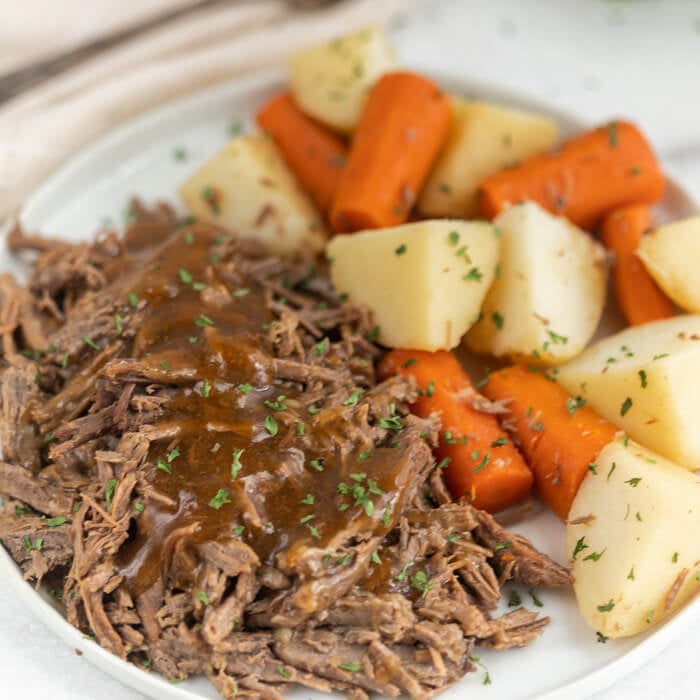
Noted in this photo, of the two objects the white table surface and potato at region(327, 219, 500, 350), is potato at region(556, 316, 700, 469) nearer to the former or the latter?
potato at region(327, 219, 500, 350)

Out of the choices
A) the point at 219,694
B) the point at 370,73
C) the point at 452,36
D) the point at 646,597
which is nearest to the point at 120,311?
the point at 219,694

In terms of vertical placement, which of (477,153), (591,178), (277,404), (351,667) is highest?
(477,153)

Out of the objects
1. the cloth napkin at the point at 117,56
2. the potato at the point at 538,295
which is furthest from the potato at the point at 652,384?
the cloth napkin at the point at 117,56

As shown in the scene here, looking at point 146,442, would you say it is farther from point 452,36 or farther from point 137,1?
point 452,36

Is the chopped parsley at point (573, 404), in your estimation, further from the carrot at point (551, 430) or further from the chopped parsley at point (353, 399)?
the chopped parsley at point (353, 399)

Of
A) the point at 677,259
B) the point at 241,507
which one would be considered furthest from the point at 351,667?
the point at 677,259

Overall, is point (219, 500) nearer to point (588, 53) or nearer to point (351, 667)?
point (351, 667)

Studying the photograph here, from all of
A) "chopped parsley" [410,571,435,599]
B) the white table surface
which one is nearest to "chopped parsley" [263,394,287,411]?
"chopped parsley" [410,571,435,599]
